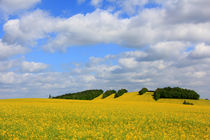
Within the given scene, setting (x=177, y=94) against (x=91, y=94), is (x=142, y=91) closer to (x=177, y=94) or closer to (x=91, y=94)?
(x=177, y=94)

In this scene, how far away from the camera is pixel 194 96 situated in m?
61.7

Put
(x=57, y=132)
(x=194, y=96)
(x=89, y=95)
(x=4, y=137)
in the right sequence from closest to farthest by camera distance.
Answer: (x=4, y=137), (x=57, y=132), (x=194, y=96), (x=89, y=95)

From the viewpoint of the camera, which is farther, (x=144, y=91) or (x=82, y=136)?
(x=144, y=91)

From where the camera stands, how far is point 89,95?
3361 inches

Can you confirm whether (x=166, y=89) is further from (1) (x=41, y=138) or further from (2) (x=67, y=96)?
(1) (x=41, y=138)

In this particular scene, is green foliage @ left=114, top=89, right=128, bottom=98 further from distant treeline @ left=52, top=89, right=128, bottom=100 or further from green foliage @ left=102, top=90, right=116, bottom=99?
green foliage @ left=102, top=90, right=116, bottom=99

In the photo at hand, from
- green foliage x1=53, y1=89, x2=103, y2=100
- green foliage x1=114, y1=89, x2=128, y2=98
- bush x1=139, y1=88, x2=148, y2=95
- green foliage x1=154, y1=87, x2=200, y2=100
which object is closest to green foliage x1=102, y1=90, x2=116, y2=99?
green foliage x1=114, y1=89, x2=128, y2=98

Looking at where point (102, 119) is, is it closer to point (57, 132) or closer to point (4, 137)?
point (57, 132)

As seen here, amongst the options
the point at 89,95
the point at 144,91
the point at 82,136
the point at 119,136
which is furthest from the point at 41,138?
the point at 89,95

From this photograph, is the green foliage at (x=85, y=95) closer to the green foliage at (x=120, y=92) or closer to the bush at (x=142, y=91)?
the green foliage at (x=120, y=92)

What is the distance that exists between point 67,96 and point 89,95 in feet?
33.1

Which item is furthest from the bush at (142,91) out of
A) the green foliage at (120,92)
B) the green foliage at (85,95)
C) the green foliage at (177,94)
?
the green foliage at (85,95)

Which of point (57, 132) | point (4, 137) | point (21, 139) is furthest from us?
point (57, 132)

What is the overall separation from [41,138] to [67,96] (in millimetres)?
77919
